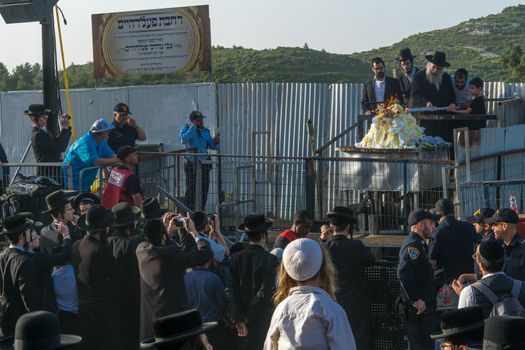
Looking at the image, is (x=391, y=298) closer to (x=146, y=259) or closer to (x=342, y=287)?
(x=342, y=287)

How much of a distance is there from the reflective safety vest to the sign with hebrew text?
9982 mm

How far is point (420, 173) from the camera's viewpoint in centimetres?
1387

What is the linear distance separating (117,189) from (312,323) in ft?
22.8

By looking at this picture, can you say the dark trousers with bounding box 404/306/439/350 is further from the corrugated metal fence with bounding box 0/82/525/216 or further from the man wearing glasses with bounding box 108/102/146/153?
the corrugated metal fence with bounding box 0/82/525/216

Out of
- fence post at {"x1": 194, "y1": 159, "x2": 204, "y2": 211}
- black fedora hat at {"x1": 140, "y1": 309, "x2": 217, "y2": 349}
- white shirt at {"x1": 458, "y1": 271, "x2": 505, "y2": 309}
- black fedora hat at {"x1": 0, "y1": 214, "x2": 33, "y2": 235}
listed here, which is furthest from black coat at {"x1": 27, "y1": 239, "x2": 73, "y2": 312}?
fence post at {"x1": 194, "y1": 159, "x2": 204, "y2": 211}

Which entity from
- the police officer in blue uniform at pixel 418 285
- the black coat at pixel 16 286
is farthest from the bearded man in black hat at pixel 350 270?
the black coat at pixel 16 286

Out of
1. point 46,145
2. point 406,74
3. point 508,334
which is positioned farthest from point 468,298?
point 406,74

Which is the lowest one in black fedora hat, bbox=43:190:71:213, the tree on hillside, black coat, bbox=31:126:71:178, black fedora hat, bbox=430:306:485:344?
black fedora hat, bbox=430:306:485:344

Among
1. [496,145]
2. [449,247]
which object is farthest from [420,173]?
[449,247]

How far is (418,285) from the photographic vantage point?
387 inches

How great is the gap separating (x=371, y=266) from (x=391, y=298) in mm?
425

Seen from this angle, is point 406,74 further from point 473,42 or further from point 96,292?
point 473,42

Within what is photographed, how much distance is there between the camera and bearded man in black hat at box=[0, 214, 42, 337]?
29.8ft

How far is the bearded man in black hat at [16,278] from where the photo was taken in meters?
9.09
